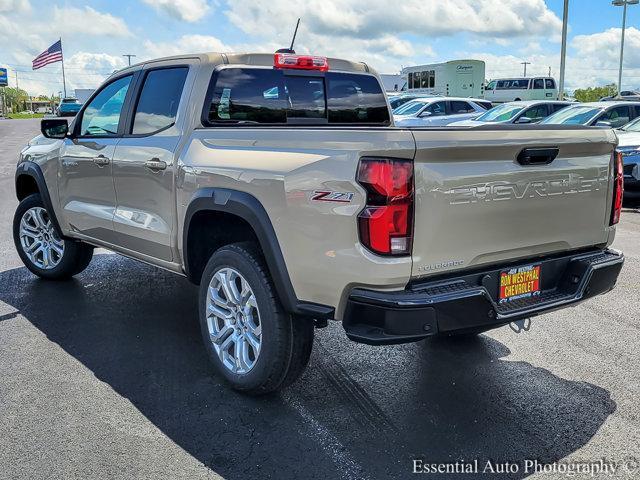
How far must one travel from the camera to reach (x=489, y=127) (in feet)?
10.5

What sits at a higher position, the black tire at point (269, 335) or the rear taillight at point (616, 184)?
the rear taillight at point (616, 184)

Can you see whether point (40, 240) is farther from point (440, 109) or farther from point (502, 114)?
point (440, 109)

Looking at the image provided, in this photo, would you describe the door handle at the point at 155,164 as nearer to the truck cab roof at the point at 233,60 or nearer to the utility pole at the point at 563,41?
the truck cab roof at the point at 233,60

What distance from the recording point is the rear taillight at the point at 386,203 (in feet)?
9.34

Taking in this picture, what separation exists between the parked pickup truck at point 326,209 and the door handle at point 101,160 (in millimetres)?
15

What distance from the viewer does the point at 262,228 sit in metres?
3.31

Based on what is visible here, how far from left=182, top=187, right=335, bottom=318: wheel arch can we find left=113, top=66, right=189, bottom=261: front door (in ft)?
1.61

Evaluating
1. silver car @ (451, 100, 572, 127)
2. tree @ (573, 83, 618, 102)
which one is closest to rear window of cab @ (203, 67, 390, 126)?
silver car @ (451, 100, 572, 127)

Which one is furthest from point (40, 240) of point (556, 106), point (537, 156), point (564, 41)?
point (564, 41)

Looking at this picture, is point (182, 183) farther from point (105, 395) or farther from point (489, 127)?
point (489, 127)

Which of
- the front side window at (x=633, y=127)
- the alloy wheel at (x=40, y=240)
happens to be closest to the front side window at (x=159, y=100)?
the alloy wheel at (x=40, y=240)

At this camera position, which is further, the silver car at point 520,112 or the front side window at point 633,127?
the silver car at point 520,112

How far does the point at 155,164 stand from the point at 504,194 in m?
2.27

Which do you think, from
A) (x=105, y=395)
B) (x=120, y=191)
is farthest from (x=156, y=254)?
(x=105, y=395)
